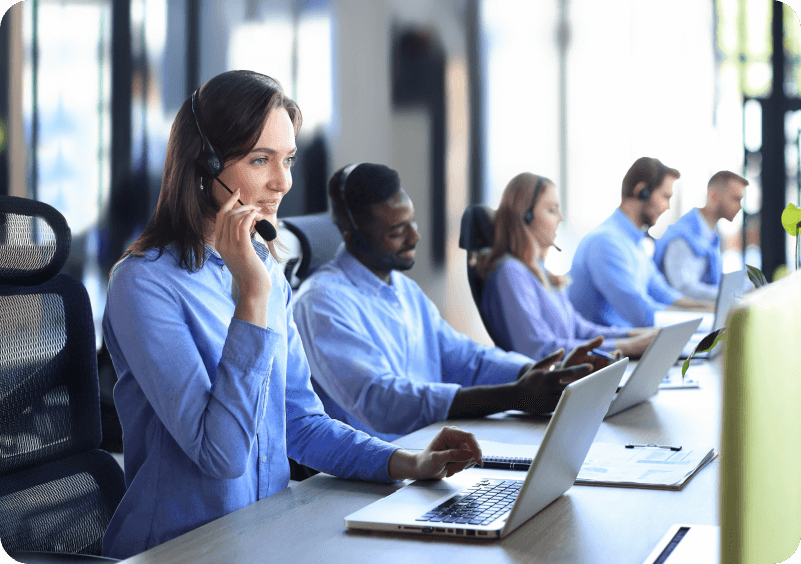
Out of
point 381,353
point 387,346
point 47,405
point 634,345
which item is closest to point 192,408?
point 47,405

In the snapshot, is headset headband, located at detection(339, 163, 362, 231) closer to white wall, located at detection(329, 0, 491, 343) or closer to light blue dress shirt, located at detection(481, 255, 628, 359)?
light blue dress shirt, located at detection(481, 255, 628, 359)

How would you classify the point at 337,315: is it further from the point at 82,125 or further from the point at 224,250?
the point at 82,125

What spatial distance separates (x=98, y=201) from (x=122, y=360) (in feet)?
7.37

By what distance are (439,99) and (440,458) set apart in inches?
144

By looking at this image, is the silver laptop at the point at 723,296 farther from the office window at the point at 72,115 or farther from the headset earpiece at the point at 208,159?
the office window at the point at 72,115

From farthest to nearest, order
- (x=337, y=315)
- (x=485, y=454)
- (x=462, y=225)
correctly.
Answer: (x=462, y=225)
(x=337, y=315)
(x=485, y=454)

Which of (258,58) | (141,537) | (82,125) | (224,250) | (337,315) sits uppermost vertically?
(258,58)

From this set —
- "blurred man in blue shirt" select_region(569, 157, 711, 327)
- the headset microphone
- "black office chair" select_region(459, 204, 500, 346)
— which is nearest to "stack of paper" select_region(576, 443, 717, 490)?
the headset microphone

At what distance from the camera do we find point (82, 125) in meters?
3.15

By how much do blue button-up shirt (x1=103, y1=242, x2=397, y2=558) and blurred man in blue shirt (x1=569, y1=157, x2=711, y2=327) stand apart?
7.71ft

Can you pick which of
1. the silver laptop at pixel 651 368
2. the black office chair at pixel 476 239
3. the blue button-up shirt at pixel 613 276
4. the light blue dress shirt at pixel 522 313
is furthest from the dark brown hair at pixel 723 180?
the silver laptop at pixel 651 368

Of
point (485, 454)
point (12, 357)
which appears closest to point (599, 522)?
point (485, 454)

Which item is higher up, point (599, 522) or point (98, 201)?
point (98, 201)

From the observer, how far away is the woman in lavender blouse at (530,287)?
9.01ft
